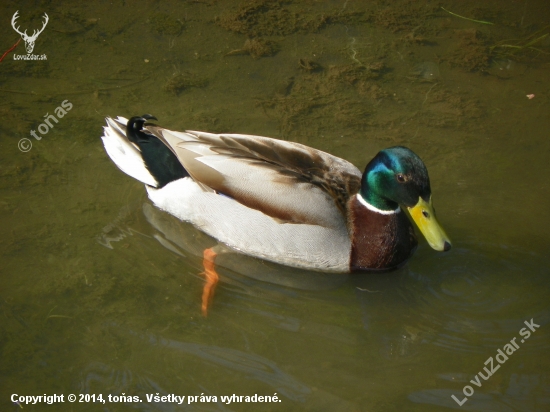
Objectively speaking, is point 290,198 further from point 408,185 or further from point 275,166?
point 408,185

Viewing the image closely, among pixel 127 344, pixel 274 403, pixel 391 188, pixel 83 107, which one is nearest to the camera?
pixel 274 403

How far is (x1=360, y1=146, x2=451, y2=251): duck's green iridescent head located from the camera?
457 cm

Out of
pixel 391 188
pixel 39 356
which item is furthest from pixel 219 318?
pixel 391 188

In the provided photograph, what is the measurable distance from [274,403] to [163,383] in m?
0.71

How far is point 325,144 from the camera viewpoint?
19.9 ft

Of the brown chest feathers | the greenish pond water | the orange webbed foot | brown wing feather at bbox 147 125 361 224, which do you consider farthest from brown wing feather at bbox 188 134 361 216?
the orange webbed foot

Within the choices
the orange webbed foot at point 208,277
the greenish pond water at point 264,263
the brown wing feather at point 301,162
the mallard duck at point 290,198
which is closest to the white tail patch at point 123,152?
the mallard duck at point 290,198

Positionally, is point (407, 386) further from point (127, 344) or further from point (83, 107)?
point (83, 107)

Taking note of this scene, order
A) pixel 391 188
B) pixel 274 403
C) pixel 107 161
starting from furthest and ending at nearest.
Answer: pixel 107 161 < pixel 391 188 < pixel 274 403

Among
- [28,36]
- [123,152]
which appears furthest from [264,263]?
[28,36]

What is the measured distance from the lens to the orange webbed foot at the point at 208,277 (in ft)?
15.9

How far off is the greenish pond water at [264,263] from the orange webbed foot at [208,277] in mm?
54

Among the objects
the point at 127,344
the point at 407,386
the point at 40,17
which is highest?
the point at 40,17

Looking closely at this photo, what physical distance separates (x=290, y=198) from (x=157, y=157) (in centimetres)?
122
